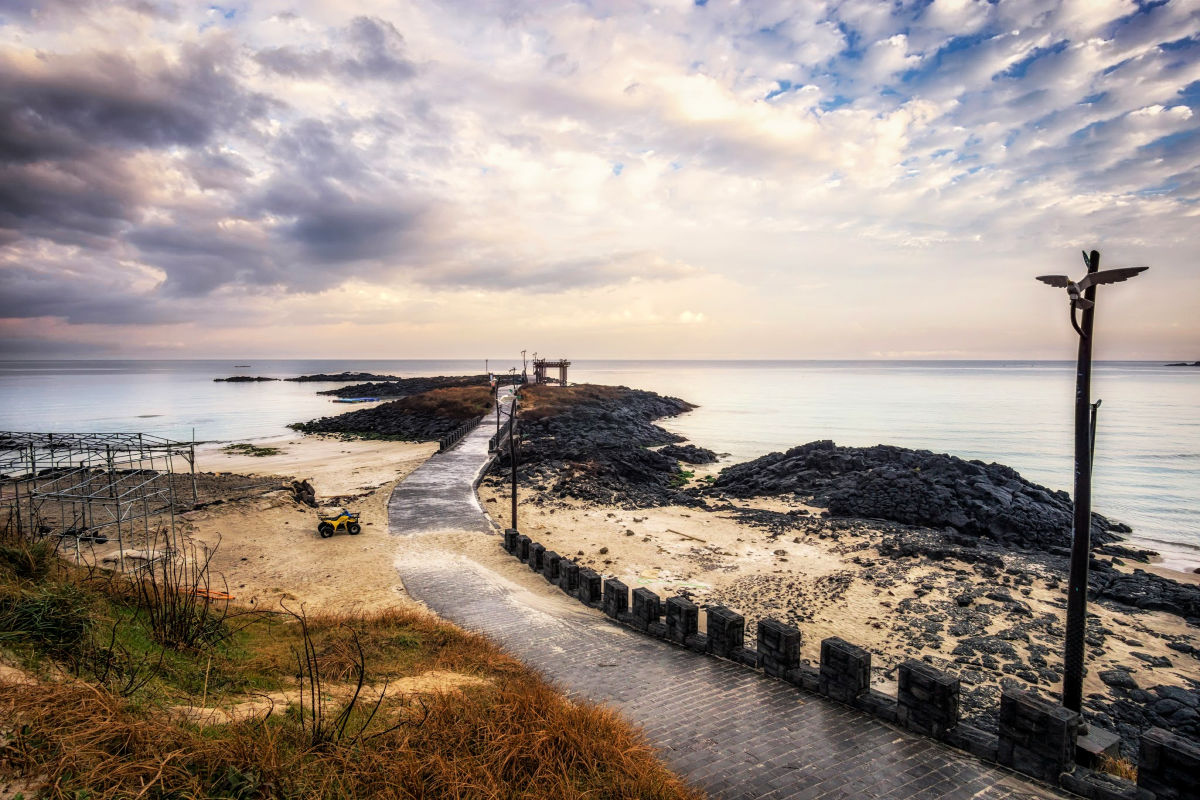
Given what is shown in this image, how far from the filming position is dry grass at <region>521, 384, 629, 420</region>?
54.8m

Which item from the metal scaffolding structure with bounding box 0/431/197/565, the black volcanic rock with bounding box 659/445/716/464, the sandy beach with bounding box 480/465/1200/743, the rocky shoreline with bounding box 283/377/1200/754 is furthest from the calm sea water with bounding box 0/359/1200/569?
the metal scaffolding structure with bounding box 0/431/197/565

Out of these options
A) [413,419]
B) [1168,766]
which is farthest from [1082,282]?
[413,419]

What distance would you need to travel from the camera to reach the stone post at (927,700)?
703 centimetres

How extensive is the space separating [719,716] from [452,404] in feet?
174

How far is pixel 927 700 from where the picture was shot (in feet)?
23.4

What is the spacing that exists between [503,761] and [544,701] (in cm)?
128

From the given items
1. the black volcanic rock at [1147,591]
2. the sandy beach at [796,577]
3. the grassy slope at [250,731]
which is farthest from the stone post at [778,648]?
the black volcanic rock at [1147,591]

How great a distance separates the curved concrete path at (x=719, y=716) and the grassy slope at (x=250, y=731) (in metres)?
1.03

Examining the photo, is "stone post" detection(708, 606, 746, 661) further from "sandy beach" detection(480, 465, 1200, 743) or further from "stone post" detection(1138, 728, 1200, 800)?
"stone post" detection(1138, 728, 1200, 800)

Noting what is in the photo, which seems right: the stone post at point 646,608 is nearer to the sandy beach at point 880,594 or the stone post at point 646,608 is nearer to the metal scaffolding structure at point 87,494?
the sandy beach at point 880,594

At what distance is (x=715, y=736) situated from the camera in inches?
282

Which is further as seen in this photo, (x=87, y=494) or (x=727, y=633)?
(x=87, y=494)

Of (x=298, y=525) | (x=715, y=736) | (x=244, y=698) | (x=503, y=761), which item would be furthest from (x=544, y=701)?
(x=298, y=525)

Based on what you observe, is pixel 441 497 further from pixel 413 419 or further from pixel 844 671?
pixel 413 419
